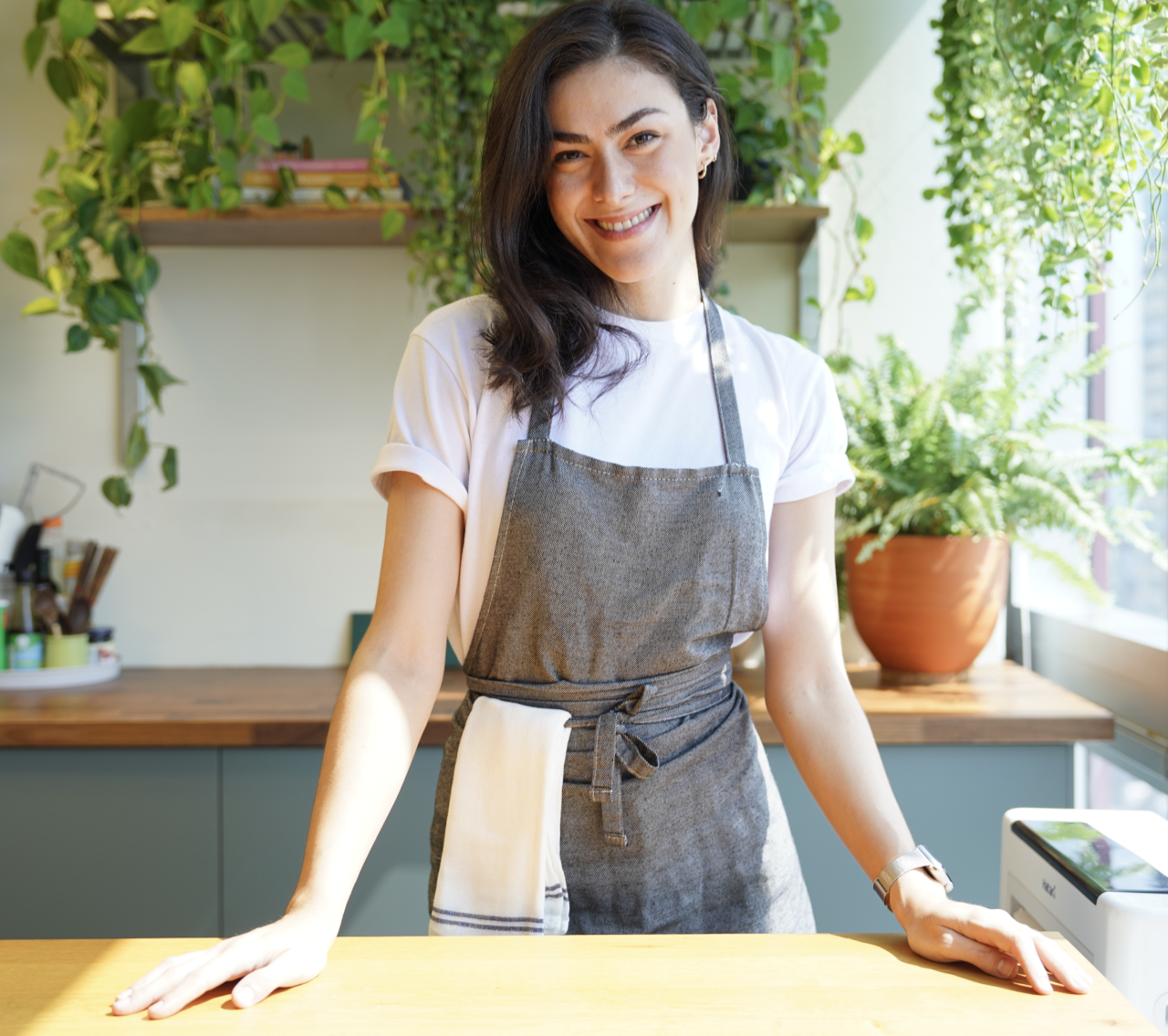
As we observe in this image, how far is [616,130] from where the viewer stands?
1028 millimetres

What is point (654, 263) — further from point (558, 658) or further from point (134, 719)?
point (134, 719)

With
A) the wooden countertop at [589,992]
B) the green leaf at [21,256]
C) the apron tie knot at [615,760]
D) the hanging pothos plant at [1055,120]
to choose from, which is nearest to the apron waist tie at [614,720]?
the apron tie knot at [615,760]

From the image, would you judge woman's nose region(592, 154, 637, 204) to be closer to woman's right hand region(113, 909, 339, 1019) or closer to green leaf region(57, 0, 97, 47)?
woman's right hand region(113, 909, 339, 1019)

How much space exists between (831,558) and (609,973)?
57 centimetres

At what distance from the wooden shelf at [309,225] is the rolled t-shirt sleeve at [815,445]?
758mm

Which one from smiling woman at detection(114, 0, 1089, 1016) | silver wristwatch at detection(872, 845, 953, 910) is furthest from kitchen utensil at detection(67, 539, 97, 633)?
silver wristwatch at detection(872, 845, 953, 910)

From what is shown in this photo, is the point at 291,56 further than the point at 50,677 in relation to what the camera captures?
No

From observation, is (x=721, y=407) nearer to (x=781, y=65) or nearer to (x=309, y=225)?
(x=781, y=65)

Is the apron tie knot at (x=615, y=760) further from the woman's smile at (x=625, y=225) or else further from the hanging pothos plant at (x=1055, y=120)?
the hanging pothos plant at (x=1055, y=120)

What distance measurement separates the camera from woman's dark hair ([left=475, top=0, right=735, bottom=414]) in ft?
3.38

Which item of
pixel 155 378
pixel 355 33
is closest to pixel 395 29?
pixel 355 33

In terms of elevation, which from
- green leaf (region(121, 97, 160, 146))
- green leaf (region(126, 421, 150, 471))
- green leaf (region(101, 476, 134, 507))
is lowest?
green leaf (region(101, 476, 134, 507))

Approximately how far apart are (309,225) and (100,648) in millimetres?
922

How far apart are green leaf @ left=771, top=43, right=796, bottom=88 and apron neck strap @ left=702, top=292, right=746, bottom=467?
2.41 feet
